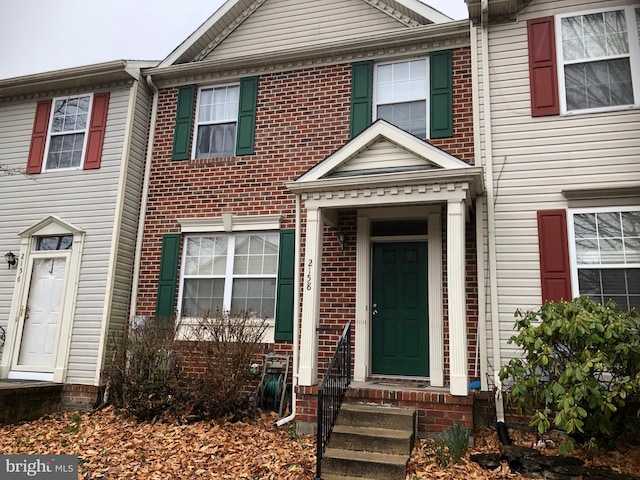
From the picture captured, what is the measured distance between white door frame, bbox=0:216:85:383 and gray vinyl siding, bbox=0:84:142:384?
0.10m

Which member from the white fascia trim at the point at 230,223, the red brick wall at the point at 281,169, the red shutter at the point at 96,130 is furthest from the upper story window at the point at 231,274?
the red shutter at the point at 96,130

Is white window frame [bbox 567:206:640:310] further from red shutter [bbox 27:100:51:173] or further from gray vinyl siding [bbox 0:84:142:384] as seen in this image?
red shutter [bbox 27:100:51:173]

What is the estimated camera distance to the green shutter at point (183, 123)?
895 cm

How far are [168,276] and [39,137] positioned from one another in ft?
12.9

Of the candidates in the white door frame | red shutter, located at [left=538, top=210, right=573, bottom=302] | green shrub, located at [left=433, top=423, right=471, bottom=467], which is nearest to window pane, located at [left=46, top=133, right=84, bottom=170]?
the white door frame

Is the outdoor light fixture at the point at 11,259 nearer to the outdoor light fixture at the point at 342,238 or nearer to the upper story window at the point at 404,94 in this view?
the outdoor light fixture at the point at 342,238

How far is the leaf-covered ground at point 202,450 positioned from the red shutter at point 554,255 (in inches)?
71.7

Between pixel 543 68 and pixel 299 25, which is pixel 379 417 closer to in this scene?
pixel 543 68

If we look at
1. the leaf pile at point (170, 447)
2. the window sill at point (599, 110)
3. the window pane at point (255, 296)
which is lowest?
the leaf pile at point (170, 447)

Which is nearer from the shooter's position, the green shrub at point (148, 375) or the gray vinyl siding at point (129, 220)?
the green shrub at point (148, 375)

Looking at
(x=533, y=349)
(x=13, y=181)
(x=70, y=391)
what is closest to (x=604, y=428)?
(x=533, y=349)

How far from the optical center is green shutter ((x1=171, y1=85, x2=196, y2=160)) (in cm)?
895

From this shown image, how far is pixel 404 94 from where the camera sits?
8008mm

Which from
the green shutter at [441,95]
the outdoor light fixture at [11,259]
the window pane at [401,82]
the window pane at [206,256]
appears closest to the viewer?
the green shutter at [441,95]
